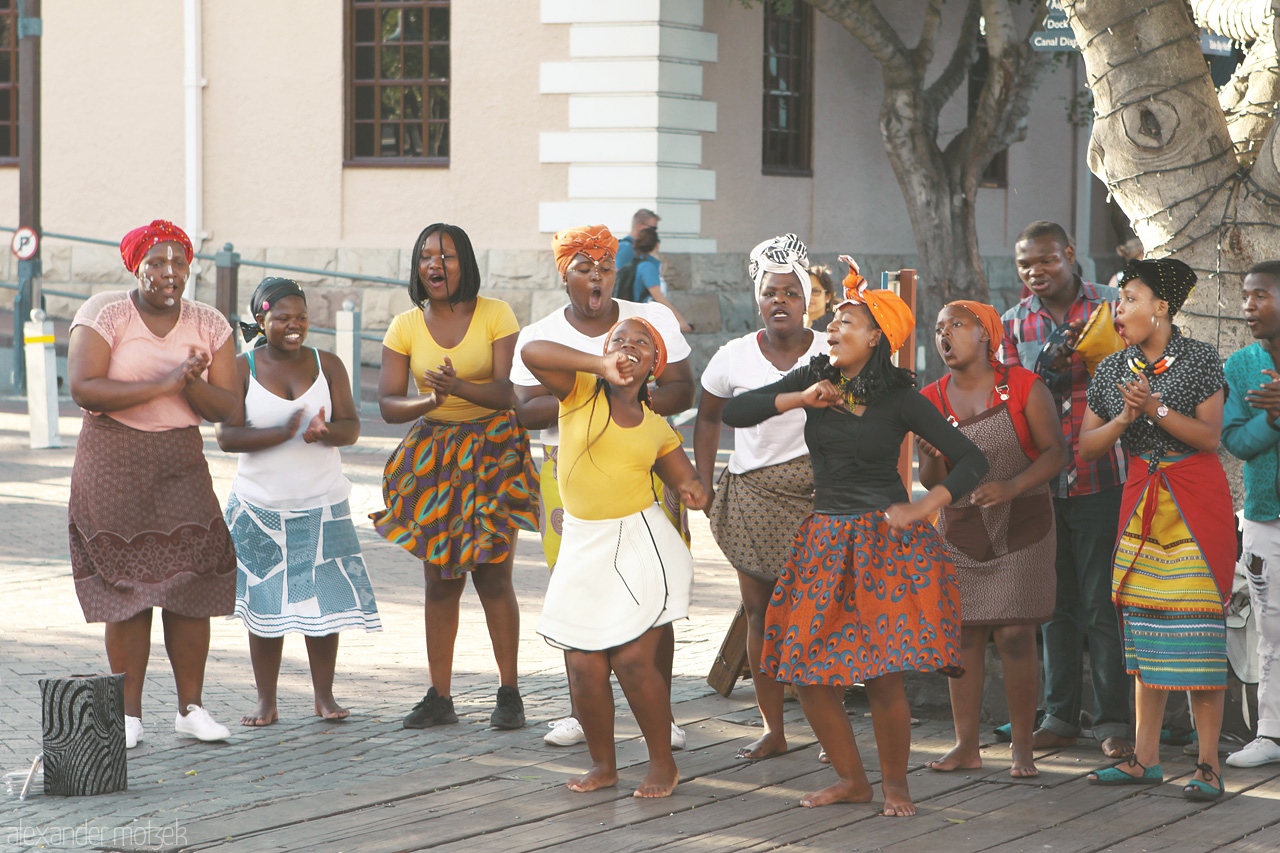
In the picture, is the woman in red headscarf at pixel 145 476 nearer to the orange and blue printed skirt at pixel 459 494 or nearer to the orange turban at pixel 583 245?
the orange and blue printed skirt at pixel 459 494

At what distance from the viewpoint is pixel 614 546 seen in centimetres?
531

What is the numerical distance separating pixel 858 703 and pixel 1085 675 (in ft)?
3.02

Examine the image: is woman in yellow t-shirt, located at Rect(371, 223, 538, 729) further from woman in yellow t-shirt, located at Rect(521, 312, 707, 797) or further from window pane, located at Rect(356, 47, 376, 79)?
window pane, located at Rect(356, 47, 376, 79)

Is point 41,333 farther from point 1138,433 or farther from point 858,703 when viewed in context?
point 1138,433

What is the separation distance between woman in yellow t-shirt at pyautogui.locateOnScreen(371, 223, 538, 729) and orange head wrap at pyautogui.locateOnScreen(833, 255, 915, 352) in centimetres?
158

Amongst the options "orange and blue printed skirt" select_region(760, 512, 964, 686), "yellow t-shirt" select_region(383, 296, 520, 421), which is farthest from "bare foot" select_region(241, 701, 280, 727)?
"orange and blue printed skirt" select_region(760, 512, 964, 686)

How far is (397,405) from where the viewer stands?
6.14 m

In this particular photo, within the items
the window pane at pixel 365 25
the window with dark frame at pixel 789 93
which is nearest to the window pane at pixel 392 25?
the window pane at pixel 365 25

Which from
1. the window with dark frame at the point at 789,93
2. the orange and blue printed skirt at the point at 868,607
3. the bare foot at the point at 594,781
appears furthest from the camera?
the window with dark frame at the point at 789,93

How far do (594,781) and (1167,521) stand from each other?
215cm

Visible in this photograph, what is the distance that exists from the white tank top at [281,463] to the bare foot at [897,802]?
2586 mm

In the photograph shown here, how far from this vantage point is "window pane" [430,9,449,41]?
18.3 metres

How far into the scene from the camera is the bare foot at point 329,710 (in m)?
6.26

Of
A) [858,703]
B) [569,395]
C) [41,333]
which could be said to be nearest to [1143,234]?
[858,703]
